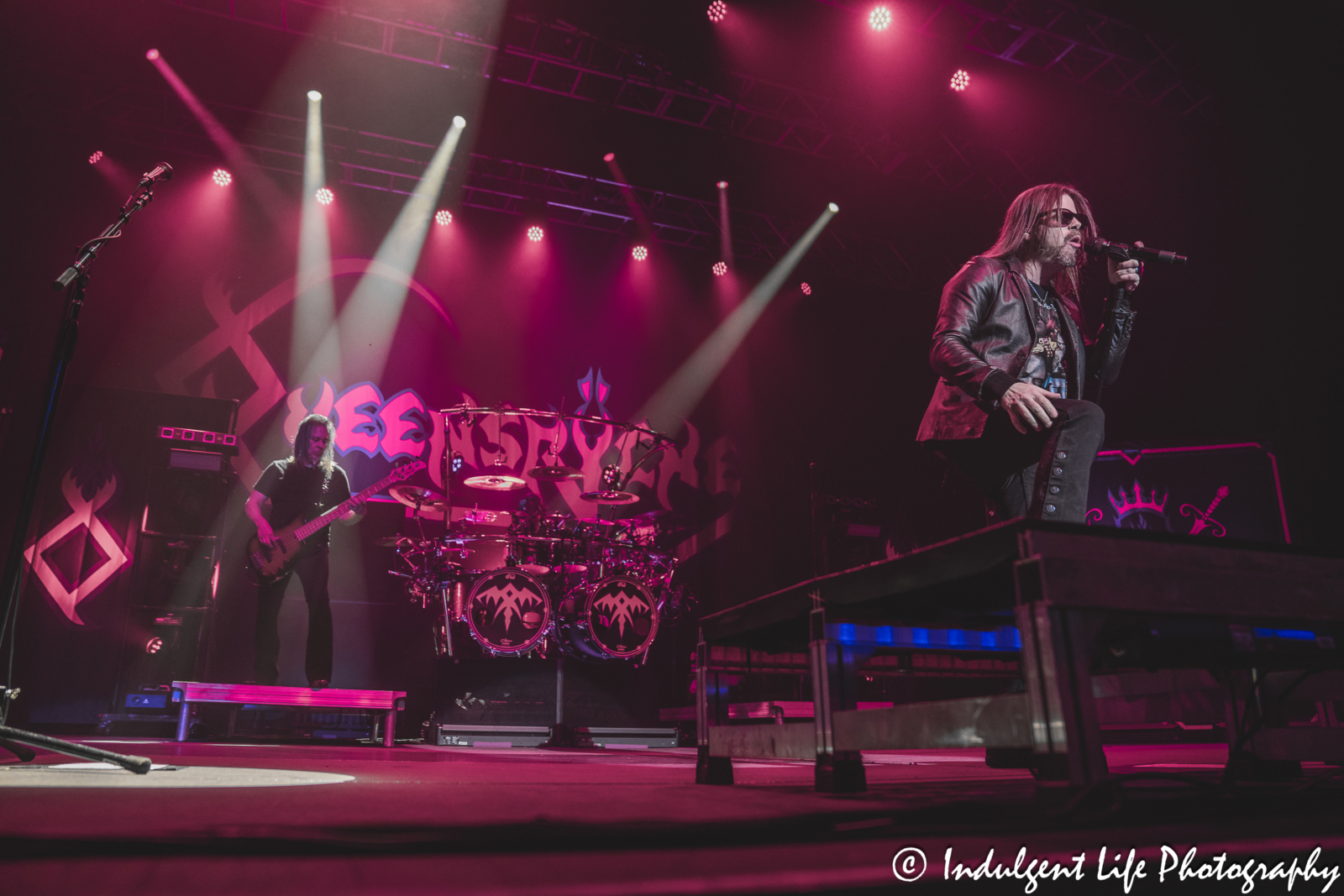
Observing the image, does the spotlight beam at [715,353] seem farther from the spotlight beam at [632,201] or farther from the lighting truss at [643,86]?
the spotlight beam at [632,201]

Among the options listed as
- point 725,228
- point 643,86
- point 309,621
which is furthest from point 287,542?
point 725,228

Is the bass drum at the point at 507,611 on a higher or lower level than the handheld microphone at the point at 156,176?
lower

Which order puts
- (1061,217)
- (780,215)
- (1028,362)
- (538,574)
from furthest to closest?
(780,215)
(538,574)
(1061,217)
(1028,362)

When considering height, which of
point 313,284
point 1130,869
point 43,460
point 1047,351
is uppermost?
point 313,284

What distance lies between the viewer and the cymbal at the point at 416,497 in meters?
5.71

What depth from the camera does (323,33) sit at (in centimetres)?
618

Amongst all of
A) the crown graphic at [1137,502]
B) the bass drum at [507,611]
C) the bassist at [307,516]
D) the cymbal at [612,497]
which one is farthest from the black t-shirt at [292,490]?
the crown graphic at [1137,502]

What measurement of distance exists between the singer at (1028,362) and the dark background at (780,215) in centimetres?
342

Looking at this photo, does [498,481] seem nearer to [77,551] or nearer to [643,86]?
[77,551]

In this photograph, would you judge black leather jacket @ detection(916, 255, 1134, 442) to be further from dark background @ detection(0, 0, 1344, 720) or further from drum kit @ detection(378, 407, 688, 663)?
drum kit @ detection(378, 407, 688, 663)

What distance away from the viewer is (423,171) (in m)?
7.73

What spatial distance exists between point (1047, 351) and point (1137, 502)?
5755 millimetres

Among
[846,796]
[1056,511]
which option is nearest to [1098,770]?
[846,796]

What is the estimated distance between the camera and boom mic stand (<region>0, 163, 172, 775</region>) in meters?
1.97
